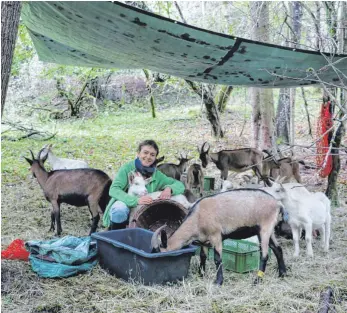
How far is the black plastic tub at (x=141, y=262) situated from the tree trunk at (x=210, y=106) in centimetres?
762

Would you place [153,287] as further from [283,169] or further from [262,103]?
[262,103]

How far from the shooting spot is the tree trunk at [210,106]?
12022 millimetres

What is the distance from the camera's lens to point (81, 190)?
597 cm

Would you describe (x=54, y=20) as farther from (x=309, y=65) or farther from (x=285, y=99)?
(x=285, y=99)

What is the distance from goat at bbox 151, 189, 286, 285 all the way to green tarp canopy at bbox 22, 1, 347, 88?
1173 millimetres

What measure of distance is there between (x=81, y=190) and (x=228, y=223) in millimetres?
2401

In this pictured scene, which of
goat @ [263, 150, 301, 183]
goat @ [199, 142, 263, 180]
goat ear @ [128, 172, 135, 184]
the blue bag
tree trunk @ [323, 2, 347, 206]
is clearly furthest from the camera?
goat @ [199, 142, 263, 180]

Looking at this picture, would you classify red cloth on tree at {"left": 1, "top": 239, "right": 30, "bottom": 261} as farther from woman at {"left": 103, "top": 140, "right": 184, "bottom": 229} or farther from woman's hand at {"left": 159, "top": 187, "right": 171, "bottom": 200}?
woman's hand at {"left": 159, "top": 187, "right": 171, "bottom": 200}

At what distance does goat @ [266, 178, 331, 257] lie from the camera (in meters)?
5.14

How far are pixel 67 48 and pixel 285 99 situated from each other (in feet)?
20.5

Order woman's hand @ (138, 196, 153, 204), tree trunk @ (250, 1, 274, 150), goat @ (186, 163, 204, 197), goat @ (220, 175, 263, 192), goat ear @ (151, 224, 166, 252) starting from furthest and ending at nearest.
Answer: tree trunk @ (250, 1, 274, 150) → goat @ (186, 163, 204, 197) → goat @ (220, 175, 263, 192) → woman's hand @ (138, 196, 153, 204) → goat ear @ (151, 224, 166, 252)

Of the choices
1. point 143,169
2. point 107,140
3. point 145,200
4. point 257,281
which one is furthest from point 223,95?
point 257,281

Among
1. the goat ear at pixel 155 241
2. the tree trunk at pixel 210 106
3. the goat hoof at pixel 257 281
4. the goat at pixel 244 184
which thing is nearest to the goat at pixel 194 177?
the goat at pixel 244 184

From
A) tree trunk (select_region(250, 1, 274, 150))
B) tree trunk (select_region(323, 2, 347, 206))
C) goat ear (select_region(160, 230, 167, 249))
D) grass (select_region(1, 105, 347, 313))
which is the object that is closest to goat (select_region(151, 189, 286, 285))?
goat ear (select_region(160, 230, 167, 249))
